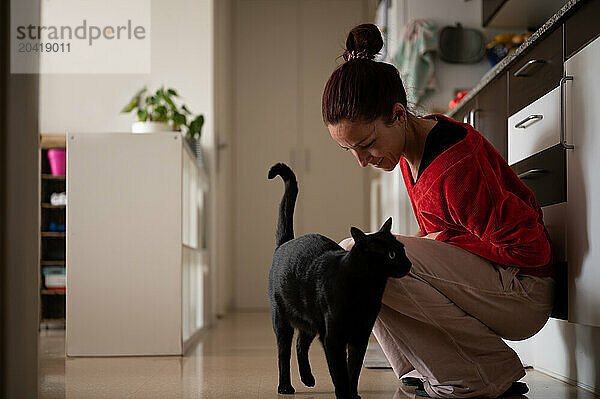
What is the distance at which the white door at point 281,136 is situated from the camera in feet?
20.1

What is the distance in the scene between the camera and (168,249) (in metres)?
3.03

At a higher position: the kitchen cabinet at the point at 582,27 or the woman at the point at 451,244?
the kitchen cabinet at the point at 582,27

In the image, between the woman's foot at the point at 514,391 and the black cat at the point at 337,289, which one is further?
the woman's foot at the point at 514,391

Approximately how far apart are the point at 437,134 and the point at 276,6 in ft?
15.6

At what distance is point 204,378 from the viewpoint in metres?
2.24

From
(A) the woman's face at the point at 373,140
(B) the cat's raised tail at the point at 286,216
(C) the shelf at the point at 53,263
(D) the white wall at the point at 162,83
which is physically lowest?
(C) the shelf at the point at 53,263

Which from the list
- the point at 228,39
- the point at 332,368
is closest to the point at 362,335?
the point at 332,368

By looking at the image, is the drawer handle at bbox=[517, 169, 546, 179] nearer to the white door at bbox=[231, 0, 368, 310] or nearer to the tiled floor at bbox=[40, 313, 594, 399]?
the tiled floor at bbox=[40, 313, 594, 399]

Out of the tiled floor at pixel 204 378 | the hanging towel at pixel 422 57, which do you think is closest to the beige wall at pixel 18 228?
the tiled floor at pixel 204 378

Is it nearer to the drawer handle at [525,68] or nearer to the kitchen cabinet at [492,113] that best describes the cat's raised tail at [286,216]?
the drawer handle at [525,68]

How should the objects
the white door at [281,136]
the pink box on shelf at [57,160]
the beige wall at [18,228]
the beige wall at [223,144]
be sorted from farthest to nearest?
the white door at [281,136] → the beige wall at [223,144] → the pink box on shelf at [57,160] → the beige wall at [18,228]

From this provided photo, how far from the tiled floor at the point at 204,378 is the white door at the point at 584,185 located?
27cm

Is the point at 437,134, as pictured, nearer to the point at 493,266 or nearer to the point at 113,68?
the point at 493,266

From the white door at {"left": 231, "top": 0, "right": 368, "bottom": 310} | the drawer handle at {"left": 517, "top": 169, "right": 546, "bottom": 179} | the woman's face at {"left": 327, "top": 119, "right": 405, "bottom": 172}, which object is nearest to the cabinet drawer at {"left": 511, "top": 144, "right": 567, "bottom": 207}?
the drawer handle at {"left": 517, "top": 169, "right": 546, "bottom": 179}
